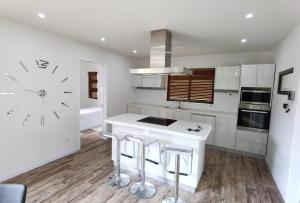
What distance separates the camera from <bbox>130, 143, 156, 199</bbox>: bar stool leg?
248 centimetres

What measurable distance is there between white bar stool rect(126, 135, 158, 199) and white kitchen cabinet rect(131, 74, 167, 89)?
2892 mm

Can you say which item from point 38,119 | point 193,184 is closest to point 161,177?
point 193,184

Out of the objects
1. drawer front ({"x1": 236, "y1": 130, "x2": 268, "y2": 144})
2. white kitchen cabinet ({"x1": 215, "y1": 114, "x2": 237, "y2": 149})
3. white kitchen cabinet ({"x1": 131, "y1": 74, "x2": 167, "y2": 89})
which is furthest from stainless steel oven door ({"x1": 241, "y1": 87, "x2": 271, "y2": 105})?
white kitchen cabinet ({"x1": 131, "y1": 74, "x2": 167, "y2": 89})

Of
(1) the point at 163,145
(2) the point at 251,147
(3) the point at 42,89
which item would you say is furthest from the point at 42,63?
(2) the point at 251,147

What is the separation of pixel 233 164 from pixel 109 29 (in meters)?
3.73

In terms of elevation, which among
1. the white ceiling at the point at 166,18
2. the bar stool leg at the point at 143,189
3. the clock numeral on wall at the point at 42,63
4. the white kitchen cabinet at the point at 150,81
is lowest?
the bar stool leg at the point at 143,189

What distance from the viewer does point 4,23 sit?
8.43ft

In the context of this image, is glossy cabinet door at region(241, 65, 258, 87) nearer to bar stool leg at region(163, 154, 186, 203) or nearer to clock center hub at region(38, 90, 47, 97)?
bar stool leg at region(163, 154, 186, 203)

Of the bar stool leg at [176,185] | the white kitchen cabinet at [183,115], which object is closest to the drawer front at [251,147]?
the white kitchen cabinet at [183,115]

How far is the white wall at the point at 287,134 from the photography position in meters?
2.23

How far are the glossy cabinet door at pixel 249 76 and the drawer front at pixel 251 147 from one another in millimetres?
1389

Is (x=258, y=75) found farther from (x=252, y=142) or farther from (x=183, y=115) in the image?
(x=183, y=115)

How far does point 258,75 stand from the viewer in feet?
12.2

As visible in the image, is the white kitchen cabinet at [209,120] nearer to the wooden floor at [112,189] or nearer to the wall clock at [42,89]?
the wooden floor at [112,189]
